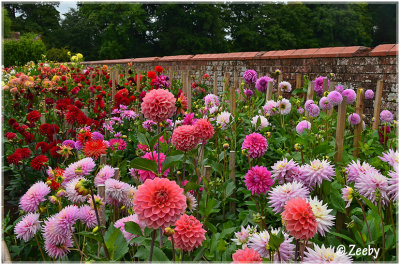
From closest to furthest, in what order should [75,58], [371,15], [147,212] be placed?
[147,212] → [75,58] → [371,15]

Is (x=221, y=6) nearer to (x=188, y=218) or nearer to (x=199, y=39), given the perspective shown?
(x=199, y=39)

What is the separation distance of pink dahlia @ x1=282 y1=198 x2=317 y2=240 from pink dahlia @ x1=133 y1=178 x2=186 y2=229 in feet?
0.93

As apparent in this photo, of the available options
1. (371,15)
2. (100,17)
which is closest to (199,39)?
(100,17)

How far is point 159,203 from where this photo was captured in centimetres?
87

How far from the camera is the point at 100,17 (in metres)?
24.9

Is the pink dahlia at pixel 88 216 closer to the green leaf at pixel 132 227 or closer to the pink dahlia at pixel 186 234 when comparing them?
the green leaf at pixel 132 227

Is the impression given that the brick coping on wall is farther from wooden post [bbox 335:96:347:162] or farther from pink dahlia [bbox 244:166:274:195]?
pink dahlia [bbox 244:166:274:195]

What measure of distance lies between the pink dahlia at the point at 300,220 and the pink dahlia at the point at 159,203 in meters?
0.28

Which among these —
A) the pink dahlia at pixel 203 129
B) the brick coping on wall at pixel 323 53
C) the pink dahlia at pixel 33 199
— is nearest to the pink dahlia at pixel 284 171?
the pink dahlia at pixel 203 129

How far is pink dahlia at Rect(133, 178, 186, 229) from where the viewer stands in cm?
86

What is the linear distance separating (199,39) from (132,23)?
482 centimetres

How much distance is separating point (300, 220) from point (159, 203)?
14.2 inches

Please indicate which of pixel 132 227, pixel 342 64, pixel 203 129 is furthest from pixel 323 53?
pixel 132 227

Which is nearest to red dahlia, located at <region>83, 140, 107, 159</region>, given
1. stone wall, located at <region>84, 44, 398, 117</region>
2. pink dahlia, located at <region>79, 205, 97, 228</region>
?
pink dahlia, located at <region>79, 205, 97, 228</region>
